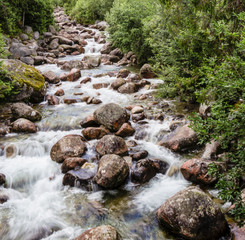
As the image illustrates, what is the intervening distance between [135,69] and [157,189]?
12.4 metres

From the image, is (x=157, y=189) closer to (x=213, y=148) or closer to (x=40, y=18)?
(x=213, y=148)

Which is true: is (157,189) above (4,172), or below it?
above

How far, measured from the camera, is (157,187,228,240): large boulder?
405 centimetres

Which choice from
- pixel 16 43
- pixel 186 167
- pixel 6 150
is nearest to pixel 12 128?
pixel 6 150

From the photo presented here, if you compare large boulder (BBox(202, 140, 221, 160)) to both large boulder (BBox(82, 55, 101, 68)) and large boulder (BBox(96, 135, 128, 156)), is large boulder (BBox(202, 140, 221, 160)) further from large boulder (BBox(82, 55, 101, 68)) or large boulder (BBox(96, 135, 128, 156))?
large boulder (BBox(82, 55, 101, 68))

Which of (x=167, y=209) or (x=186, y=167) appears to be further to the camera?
(x=186, y=167)

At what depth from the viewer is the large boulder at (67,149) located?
6.90 meters

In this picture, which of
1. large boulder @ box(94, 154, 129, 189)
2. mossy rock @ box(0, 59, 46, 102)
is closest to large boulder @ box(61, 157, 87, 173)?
large boulder @ box(94, 154, 129, 189)

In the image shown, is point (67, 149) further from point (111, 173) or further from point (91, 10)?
point (91, 10)

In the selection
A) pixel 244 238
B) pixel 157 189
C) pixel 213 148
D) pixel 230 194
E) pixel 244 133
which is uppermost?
pixel 244 133

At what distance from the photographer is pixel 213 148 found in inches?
249

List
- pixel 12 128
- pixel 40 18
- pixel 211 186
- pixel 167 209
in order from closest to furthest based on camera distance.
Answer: pixel 167 209 < pixel 211 186 < pixel 12 128 < pixel 40 18

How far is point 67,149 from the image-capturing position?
698 cm

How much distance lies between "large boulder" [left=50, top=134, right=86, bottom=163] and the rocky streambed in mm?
33
